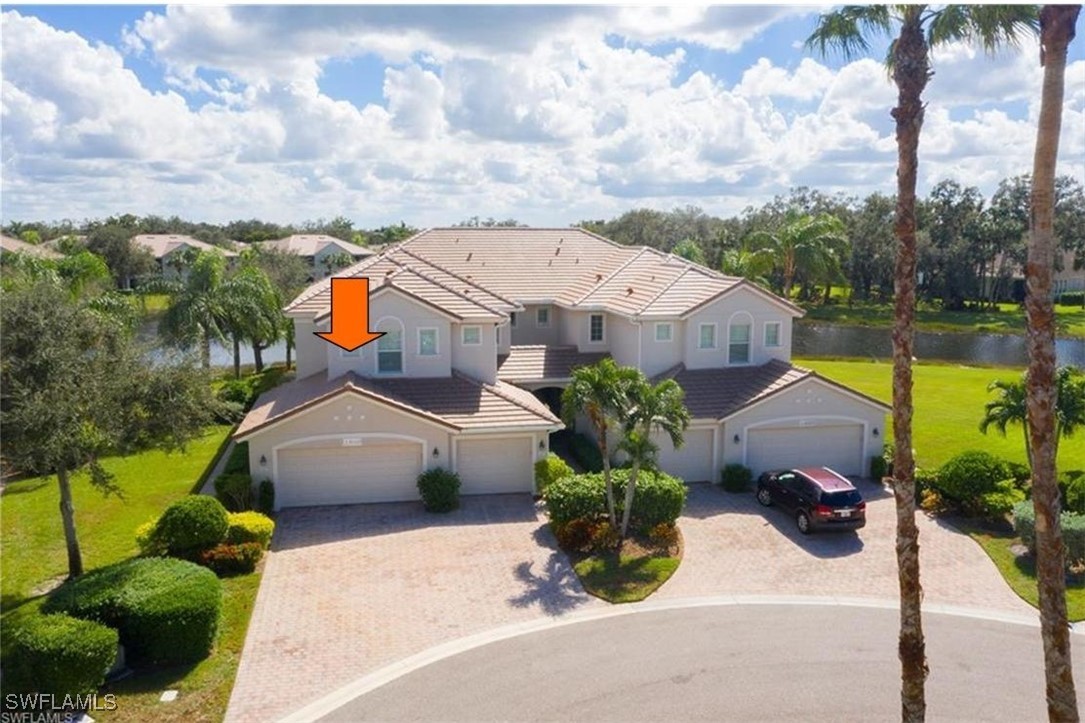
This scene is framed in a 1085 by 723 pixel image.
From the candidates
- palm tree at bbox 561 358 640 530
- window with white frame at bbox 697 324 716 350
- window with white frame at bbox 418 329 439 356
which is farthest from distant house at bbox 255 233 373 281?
palm tree at bbox 561 358 640 530

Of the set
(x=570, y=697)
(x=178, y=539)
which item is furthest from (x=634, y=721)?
(x=178, y=539)

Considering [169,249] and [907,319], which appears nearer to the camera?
[907,319]

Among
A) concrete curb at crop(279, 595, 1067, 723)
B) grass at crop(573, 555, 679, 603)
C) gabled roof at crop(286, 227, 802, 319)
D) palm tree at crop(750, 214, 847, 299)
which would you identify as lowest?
concrete curb at crop(279, 595, 1067, 723)

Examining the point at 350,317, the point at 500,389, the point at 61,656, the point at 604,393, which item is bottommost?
the point at 61,656

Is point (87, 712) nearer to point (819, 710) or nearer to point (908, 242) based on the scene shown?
point (819, 710)

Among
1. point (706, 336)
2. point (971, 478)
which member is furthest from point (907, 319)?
point (706, 336)

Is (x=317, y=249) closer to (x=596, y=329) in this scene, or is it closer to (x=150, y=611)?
(x=596, y=329)

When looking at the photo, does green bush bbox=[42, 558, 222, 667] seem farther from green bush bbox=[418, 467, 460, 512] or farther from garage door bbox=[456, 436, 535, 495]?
garage door bbox=[456, 436, 535, 495]
